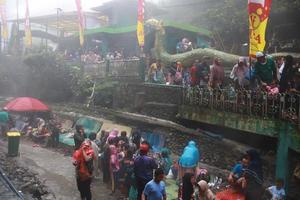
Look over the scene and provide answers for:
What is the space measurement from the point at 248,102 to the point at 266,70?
1.00 m

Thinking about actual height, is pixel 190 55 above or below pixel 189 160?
→ above

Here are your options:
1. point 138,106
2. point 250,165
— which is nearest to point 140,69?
point 138,106

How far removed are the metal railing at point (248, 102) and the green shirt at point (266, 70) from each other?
439 millimetres

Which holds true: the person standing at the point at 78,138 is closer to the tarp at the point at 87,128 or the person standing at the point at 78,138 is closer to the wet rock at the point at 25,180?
the wet rock at the point at 25,180

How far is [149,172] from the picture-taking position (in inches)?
356

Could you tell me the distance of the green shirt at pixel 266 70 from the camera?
449 inches

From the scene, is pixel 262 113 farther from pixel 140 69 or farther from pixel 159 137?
pixel 140 69

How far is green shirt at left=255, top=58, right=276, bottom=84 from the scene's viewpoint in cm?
1140

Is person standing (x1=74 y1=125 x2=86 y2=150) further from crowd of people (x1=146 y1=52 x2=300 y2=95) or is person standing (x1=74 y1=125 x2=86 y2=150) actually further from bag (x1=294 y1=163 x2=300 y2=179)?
bag (x1=294 y1=163 x2=300 y2=179)

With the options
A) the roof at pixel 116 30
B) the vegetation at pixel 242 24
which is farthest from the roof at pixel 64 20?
the vegetation at pixel 242 24

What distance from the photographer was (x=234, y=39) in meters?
25.9

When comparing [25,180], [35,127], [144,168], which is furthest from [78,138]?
[35,127]

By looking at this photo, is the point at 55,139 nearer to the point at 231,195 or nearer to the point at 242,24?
the point at 231,195

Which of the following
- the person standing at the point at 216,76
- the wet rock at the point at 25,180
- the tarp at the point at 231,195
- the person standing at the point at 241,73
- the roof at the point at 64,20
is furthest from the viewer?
the roof at the point at 64,20
